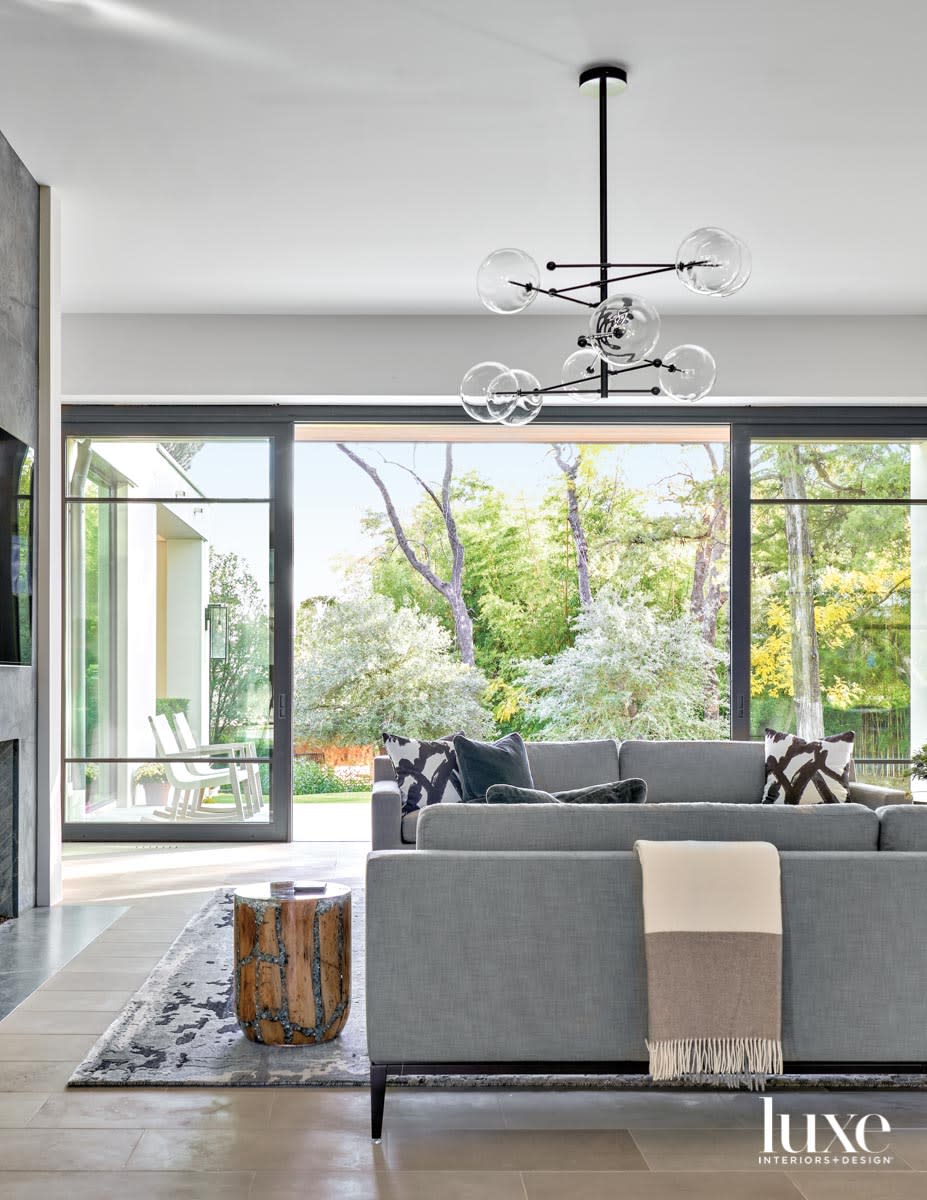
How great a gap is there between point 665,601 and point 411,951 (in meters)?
8.63

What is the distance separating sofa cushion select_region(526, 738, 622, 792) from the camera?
5410mm

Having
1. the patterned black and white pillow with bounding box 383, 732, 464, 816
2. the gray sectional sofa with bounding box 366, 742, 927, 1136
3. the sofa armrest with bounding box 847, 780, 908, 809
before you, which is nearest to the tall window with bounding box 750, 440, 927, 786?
the sofa armrest with bounding box 847, 780, 908, 809

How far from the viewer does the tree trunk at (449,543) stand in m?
11.4

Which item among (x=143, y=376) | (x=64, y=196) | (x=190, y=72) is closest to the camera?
(x=190, y=72)

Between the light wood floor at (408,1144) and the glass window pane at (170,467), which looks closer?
the light wood floor at (408,1144)

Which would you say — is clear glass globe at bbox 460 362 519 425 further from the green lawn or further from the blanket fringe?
the green lawn

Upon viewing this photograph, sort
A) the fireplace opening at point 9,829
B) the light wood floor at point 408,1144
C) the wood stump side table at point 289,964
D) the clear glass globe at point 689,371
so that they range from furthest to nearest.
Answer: the fireplace opening at point 9,829, the clear glass globe at point 689,371, the wood stump side table at point 289,964, the light wood floor at point 408,1144

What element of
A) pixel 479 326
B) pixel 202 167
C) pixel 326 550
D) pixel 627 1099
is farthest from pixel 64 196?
pixel 326 550

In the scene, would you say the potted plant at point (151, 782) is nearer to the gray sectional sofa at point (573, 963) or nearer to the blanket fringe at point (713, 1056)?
the gray sectional sofa at point (573, 963)

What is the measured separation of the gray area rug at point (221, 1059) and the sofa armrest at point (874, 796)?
2182 millimetres

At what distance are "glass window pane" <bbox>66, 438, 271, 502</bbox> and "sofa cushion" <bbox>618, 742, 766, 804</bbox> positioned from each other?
2.91 metres

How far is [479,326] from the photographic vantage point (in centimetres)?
675

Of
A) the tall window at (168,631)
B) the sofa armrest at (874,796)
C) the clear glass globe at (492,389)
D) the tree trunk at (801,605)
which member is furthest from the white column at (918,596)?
the tall window at (168,631)

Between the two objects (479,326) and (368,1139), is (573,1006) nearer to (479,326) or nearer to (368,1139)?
(368,1139)
